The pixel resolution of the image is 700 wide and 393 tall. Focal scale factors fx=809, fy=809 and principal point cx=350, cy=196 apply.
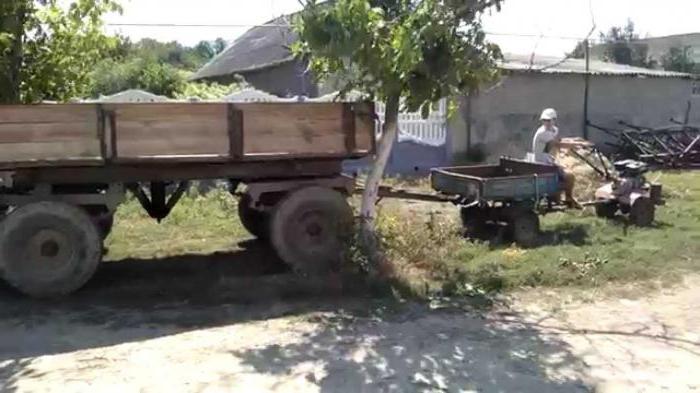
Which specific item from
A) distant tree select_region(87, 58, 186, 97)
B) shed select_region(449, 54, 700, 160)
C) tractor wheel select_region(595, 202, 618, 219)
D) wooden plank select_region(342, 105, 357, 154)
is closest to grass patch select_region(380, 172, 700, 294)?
tractor wheel select_region(595, 202, 618, 219)

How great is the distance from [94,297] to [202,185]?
605 cm

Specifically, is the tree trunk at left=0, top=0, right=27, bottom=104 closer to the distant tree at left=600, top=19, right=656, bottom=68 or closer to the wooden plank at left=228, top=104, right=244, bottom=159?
the wooden plank at left=228, top=104, right=244, bottom=159

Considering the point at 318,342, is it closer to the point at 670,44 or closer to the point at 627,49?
the point at 627,49

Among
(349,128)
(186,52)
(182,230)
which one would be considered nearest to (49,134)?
(349,128)

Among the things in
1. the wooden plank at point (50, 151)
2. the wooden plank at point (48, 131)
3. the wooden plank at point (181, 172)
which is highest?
the wooden plank at point (48, 131)

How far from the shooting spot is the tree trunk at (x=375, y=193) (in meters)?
8.36

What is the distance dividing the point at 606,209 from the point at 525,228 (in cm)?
217

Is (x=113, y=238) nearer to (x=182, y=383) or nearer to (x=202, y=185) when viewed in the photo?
(x=202, y=185)

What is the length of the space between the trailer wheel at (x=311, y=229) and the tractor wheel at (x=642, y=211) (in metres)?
4.78

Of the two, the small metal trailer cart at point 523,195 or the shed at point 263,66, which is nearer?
the small metal trailer cart at point 523,195

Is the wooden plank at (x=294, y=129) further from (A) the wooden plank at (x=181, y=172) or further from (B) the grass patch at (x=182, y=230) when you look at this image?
(B) the grass patch at (x=182, y=230)

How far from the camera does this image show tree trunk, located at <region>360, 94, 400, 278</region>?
27.4ft

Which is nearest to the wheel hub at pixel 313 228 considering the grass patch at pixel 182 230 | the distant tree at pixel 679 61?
the grass patch at pixel 182 230

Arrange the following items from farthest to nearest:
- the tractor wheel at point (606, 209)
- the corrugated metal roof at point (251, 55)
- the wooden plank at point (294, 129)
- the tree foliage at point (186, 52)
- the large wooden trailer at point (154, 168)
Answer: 1. the tree foliage at point (186, 52)
2. the corrugated metal roof at point (251, 55)
3. the tractor wheel at point (606, 209)
4. the wooden plank at point (294, 129)
5. the large wooden trailer at point (154, 168)
